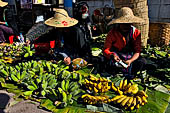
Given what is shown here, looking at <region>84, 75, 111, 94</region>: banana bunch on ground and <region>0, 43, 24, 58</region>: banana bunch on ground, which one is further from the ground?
<region>0, 43, 24, 58</region>: banana bunch on ground

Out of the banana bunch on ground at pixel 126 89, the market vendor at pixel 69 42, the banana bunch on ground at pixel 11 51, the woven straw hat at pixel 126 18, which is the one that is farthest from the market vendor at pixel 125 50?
the banana bunch on ground at pixel 11 51

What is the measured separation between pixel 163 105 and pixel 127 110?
576 millimetres

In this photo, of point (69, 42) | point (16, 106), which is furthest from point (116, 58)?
point (16, 106)

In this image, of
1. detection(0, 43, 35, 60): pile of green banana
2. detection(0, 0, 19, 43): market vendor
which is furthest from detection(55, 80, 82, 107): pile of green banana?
detection(0, 0, 19, 43): market vendor

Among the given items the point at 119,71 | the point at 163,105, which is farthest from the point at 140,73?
the point at 163,105

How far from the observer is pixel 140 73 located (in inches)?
126

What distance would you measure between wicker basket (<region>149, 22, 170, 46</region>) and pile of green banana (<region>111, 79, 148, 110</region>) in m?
3.04

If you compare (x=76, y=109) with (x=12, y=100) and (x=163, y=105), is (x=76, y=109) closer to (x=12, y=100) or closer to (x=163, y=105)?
(x=12, y=100)

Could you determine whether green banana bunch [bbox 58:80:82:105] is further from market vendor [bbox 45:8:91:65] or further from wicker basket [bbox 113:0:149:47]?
wicker basket [bbox 113:0:149:47]

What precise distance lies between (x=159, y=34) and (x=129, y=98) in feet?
11.0

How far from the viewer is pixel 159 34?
193 inches

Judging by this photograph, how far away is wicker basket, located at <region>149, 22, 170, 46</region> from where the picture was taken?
15.7ft

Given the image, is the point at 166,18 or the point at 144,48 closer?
the point at 144,48

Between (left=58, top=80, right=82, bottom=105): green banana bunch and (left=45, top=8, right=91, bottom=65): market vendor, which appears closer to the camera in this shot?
(left=58, top=80, right=82, bottom=105): green banana bunch
